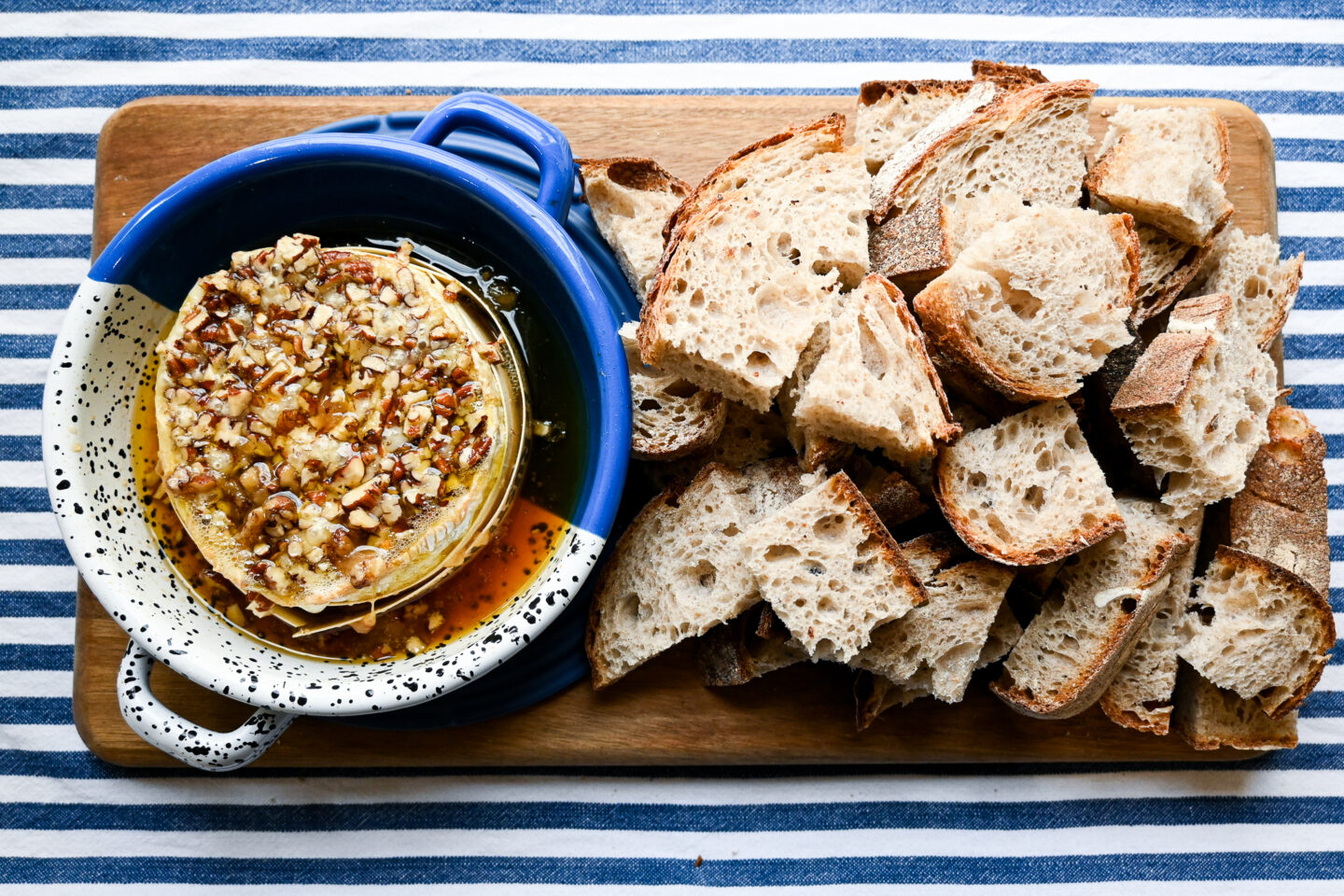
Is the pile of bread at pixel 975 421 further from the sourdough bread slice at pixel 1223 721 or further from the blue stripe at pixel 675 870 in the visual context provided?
the blue stripe at pixel 675 870

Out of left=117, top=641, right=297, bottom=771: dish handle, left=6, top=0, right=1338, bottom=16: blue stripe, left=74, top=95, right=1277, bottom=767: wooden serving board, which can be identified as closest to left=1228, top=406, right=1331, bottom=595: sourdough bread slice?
left=74, top=95, right=1277, bottom=767: wooden serving board

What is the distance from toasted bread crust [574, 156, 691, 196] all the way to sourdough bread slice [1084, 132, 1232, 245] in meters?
0.97

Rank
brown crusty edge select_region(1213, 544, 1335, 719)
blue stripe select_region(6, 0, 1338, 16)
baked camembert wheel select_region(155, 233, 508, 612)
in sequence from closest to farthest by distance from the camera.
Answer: baked camembert wheel select_region(155, 233, 508, 612) → brown crusty edge select_region(1213, 544, 1335, 719) → blue stripe select_region(6, 0, 1338, 16)

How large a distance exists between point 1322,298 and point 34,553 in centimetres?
341

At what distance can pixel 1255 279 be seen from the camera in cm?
223

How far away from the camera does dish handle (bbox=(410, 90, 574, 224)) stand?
77.7 inches

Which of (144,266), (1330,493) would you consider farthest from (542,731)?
(1330,493)

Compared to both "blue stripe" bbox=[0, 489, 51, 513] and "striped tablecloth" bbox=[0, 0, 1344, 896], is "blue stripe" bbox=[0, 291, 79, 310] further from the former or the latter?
"blue stripe" bbox=[0, 489, 51, 513]

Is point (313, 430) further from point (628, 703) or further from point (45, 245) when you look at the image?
point (45, 245)

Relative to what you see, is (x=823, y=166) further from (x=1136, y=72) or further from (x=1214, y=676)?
(x=1214, y=676)

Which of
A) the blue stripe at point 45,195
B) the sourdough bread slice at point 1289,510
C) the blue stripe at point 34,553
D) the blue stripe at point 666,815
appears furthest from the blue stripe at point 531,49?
the blue stripe at point 666,815

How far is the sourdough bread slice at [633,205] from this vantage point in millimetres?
2152

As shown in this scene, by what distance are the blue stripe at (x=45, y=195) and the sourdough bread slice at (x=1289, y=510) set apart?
2941 millimetres

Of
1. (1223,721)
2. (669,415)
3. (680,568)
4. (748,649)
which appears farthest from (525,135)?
(1223,721)
